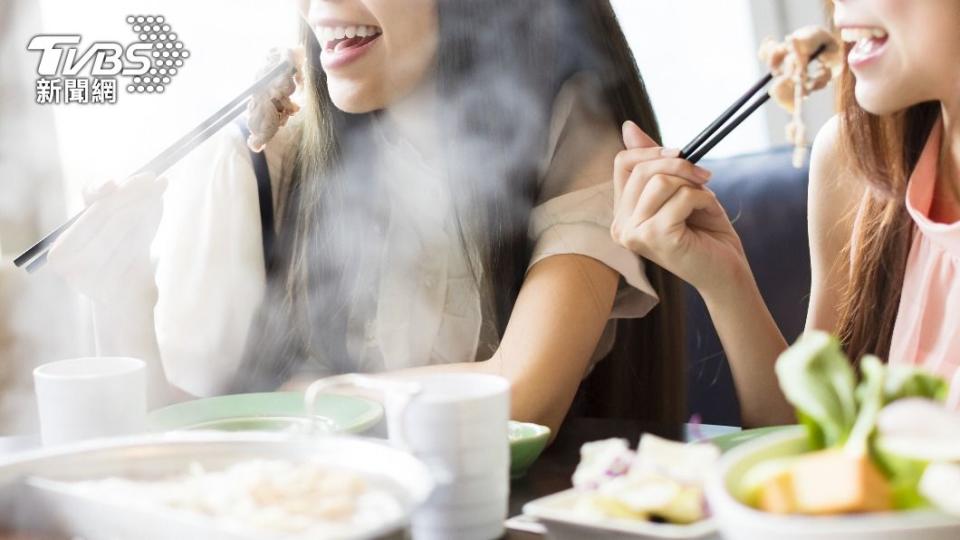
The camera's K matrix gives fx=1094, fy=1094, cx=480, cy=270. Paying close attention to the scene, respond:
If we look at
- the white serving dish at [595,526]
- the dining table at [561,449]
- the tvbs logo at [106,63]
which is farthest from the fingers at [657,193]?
the tvbs logo at [106,63]

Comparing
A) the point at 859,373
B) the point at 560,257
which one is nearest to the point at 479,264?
the point at 560,257

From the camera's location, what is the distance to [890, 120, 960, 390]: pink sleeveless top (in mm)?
1424

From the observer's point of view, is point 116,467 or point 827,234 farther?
point 827,234

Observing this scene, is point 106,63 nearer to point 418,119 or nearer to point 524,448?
point 418,119

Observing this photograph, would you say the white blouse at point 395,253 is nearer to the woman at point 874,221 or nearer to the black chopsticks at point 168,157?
the woman at point 874,221

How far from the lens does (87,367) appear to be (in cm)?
120

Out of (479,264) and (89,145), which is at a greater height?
(89,145)

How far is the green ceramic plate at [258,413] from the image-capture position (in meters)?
1.30

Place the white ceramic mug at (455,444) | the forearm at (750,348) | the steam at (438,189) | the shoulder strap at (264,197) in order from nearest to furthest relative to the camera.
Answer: the white ceramic mug at (455,444)
the forearm at (750,348)
the steam at (438,189)
the shoulder strap at (264,197)

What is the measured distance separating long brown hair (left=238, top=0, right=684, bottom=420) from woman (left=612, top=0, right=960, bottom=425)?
31 centimetres

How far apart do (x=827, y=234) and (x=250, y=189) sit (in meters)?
1.02

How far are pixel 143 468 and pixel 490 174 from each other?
1.02 m

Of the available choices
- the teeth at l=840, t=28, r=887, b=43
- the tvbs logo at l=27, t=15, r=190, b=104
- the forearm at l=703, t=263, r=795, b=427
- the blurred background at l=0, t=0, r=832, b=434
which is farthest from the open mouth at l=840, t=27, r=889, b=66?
the tvbs logo at l=27, t=15, r=190, b=104

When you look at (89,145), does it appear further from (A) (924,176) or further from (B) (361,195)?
(A) (924,176)
